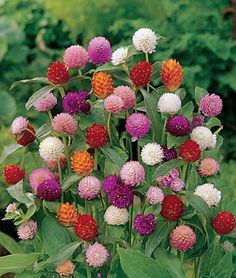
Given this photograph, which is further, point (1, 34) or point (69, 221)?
point (1, 34)

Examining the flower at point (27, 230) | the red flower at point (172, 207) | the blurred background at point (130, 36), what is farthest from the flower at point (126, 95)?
the blurred background at point (130, 36)

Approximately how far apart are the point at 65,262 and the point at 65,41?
159 inches

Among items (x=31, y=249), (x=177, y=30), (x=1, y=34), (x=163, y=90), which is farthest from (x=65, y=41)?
(x=163, y=90)

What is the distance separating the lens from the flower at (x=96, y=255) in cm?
200

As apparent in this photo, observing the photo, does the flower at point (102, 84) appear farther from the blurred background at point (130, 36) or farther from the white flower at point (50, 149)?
the blurred background at point (130, 36)

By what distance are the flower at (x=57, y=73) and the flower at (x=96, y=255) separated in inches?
15.2

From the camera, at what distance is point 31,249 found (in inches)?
103

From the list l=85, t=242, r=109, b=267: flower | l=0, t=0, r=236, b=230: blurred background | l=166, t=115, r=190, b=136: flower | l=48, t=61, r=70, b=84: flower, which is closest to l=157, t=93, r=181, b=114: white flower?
l=166, t=115, r=190, b=136: flower

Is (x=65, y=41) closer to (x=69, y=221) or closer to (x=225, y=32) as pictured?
(x=225, y=32)

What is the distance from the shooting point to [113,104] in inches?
79.1

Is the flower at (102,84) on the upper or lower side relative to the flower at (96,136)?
upper

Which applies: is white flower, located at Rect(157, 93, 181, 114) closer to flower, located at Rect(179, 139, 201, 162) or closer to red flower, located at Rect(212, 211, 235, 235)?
flower, located at Rect(179, 139, 201, 162)

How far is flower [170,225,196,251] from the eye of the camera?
2023mm

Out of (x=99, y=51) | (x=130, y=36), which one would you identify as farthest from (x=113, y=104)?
(x=130, y=36)
